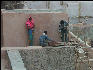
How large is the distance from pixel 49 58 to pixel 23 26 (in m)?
2.91

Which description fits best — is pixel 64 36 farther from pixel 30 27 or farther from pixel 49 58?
pixel 49 58

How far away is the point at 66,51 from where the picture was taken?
36.8 ft

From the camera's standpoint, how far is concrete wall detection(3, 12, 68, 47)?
13.1m

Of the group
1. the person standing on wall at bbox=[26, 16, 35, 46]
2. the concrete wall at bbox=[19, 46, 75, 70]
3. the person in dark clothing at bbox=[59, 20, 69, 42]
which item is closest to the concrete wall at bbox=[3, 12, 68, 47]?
the person standing on wall at bbox=[26, 16, 35, 46]

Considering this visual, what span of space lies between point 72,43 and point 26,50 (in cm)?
248

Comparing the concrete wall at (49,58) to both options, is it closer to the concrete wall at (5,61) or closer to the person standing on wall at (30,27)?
the concrete wall at (5,61)

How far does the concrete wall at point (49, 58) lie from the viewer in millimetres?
10664

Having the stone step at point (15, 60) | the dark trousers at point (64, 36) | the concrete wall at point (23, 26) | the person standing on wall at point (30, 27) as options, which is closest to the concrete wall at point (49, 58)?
the stone step at point (15, 60)

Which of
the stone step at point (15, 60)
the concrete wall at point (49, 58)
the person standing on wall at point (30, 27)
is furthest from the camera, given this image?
the person standing on wall at point (30, 27)

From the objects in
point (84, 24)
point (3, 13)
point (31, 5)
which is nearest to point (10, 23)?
point (3, 13)

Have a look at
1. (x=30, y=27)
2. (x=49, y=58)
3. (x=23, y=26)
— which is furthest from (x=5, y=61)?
(x=23, y=26)

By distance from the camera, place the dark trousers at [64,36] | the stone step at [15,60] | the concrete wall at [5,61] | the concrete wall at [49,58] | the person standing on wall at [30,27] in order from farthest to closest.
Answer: the dark trousers at [64,36], the person standing on wall at [30,27], the concrete wall at [49,58], the concrete wall at [5,61], the stone step at [15,60]

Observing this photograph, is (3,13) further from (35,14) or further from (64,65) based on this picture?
(64,65)

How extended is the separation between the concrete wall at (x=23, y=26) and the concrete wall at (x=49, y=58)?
248cm
